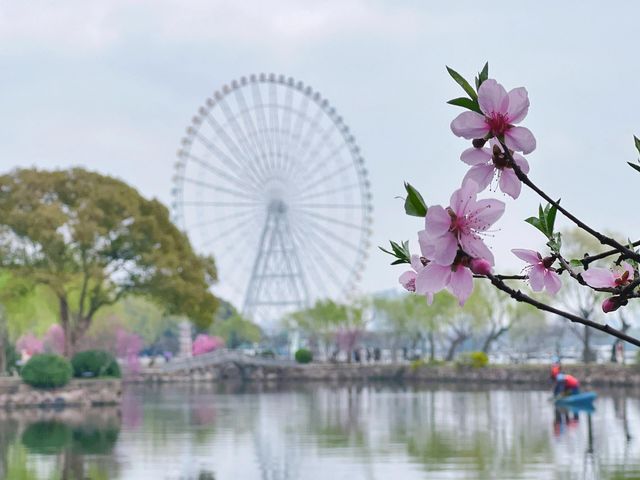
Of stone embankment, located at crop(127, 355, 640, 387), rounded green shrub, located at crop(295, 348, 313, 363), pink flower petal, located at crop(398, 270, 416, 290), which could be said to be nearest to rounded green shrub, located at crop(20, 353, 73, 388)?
stone embankment, located at crop(127, 355, 640, 387)

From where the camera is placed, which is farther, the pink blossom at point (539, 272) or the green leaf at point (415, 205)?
the pink blossom at point (539, 272)

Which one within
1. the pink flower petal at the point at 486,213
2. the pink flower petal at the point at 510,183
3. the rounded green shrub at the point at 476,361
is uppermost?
the rounded green shrub at the point at 476,361

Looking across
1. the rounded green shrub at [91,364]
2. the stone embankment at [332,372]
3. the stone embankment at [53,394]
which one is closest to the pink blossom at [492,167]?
the stone embankment at [53,394]

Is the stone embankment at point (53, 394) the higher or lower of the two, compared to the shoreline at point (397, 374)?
lower

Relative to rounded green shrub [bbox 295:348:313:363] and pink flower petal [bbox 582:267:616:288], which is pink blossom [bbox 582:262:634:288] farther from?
rounded green shrub [bbox 295:348:313:363]

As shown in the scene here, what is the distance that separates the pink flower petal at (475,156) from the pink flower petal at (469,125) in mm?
67

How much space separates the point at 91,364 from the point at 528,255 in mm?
33641

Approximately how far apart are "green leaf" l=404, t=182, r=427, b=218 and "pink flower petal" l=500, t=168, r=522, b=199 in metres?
0.32

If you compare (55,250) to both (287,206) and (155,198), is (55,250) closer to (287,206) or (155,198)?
(155,198)

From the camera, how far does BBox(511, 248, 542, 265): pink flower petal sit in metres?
2.34

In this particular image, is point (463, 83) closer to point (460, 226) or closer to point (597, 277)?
point (460, 226)

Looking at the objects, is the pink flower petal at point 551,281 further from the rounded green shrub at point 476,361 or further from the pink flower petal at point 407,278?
the rounded green shrub at point 476,361

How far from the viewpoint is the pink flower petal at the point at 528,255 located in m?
2.34

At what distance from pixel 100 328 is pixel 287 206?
60.3ft
